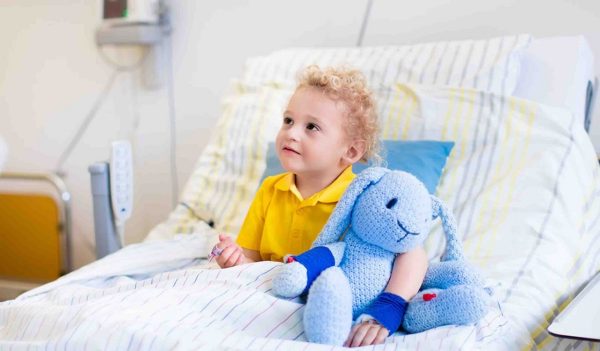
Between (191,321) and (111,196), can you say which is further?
(111,196)

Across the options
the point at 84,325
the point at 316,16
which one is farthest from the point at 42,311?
the point at 316,16

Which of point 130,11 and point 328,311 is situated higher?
point 130,11

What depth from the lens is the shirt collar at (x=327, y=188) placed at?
1.21 meters

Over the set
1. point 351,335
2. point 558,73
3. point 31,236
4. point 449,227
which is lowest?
point 31,236

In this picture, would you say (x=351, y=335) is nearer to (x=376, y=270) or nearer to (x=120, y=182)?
(x=376, y=270)

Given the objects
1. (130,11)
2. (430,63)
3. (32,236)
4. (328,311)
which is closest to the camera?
(328,311)

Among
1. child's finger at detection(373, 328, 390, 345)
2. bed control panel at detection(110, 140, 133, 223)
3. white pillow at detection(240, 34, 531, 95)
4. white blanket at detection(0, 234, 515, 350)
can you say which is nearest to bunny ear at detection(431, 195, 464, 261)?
white blanket at detection(0, 234, 515, 350)

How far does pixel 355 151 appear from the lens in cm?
128

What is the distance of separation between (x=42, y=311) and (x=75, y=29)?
5.54 ft

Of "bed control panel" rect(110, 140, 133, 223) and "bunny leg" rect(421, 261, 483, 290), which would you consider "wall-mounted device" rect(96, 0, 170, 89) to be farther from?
"bunny leg" rect(421, 261, 483, 290)

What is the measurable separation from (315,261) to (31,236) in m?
1.64

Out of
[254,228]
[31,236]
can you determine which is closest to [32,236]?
[31,236]

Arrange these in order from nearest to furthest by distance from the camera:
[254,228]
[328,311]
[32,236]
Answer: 1. [328,311]
2. [254,228]
3. [32,236]

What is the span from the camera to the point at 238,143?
5.64 feet
